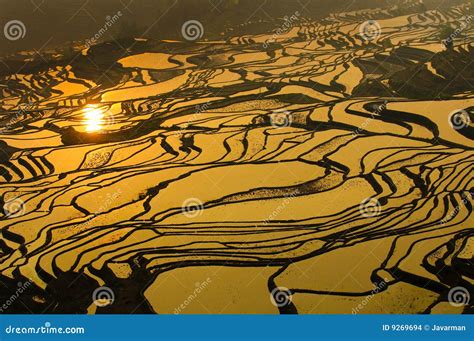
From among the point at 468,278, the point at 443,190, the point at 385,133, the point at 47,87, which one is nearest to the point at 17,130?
the point at 47,87

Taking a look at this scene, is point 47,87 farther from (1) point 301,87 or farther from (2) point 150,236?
(2) point 150,236

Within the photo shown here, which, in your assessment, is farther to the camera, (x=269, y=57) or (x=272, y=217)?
(x=269, y=57)

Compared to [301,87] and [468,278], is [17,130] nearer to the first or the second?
[301,87]

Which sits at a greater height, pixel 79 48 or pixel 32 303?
→ pixel 79 48

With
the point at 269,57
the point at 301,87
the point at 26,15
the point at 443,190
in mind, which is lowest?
the point at 443,190

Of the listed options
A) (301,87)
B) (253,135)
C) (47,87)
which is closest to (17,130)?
(47,87)

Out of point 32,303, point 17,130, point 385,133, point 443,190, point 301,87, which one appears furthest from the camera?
point 301,87

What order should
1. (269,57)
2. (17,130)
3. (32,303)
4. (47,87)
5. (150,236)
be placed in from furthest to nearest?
1. (269,57)
2. (47,87)
3. (17,130)
4. (150,236)
5. (32,303)
